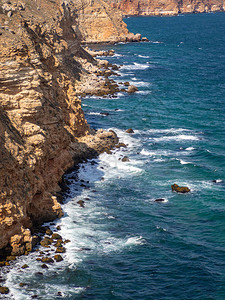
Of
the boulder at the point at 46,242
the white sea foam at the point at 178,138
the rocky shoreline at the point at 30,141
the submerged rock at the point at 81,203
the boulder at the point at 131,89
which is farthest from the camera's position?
the boulder at the point at 131,89

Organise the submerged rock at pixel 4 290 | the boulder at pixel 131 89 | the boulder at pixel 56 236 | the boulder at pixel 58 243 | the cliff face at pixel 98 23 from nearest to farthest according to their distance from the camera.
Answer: the submerged rock at pixel 4 290 → the boulder at pixel 58 243 → the boulder at pixel 56 236 → the boulder at pixel 131 89 → the cliff face at pixel 98 23

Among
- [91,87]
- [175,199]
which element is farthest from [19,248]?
[91,87]

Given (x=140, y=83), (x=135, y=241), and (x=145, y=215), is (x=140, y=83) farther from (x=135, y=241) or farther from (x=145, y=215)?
(x=135, y=241)

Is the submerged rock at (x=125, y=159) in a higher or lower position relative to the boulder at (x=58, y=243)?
higher

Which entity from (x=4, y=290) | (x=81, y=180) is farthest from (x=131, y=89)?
(x=4, y=290)

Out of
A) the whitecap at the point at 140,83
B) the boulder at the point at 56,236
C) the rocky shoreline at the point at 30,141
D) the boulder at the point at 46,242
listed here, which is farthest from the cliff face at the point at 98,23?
the boulder at the point at 46,242

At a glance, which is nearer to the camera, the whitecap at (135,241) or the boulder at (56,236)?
the boulder at (56,236)

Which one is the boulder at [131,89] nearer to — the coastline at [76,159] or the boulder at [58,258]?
the coastline at [76,159]

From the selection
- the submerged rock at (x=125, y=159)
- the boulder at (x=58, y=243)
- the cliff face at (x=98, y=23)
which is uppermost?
the cliff face at (x=98, y=23)

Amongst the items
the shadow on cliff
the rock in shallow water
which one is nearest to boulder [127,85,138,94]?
the shadow on cliff

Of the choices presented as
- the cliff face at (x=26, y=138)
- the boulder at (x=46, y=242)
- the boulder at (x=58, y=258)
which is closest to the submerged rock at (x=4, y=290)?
the cliff face at (x=26, y=138)
